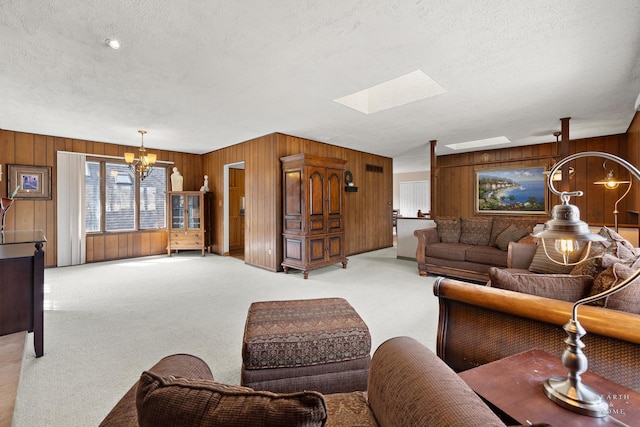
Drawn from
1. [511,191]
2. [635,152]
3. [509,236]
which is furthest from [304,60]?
[511,191]

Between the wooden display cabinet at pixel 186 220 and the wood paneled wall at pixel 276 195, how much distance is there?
40 centimetres

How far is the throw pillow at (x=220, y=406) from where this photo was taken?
503 mm

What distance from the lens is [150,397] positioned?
0.55 metres

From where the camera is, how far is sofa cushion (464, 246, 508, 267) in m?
3.97

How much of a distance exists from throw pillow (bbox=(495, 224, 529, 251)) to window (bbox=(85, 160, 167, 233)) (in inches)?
270

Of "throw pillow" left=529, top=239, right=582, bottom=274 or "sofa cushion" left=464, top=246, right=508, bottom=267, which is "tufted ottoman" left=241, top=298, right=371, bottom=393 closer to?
"throw pillow" left=529, top=239, right=582, bottom=274

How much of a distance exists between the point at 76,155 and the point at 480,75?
6863 mm

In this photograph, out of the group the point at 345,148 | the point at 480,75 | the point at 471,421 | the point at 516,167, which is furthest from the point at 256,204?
the point at 516,167

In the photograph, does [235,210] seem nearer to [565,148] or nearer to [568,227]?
[565,148]

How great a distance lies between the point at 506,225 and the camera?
4.36 meters

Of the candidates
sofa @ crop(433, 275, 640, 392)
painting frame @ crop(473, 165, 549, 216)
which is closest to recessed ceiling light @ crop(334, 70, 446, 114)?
sofa @ crop(433, 275, 640, 392)

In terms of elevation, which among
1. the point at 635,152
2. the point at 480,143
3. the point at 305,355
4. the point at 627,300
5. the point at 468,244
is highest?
the point at 480,143

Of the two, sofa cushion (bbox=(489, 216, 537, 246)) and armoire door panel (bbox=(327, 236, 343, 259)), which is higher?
sofa cushion (bbox=(489, 216, 537, 246))

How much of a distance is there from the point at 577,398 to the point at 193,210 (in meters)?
6.94
